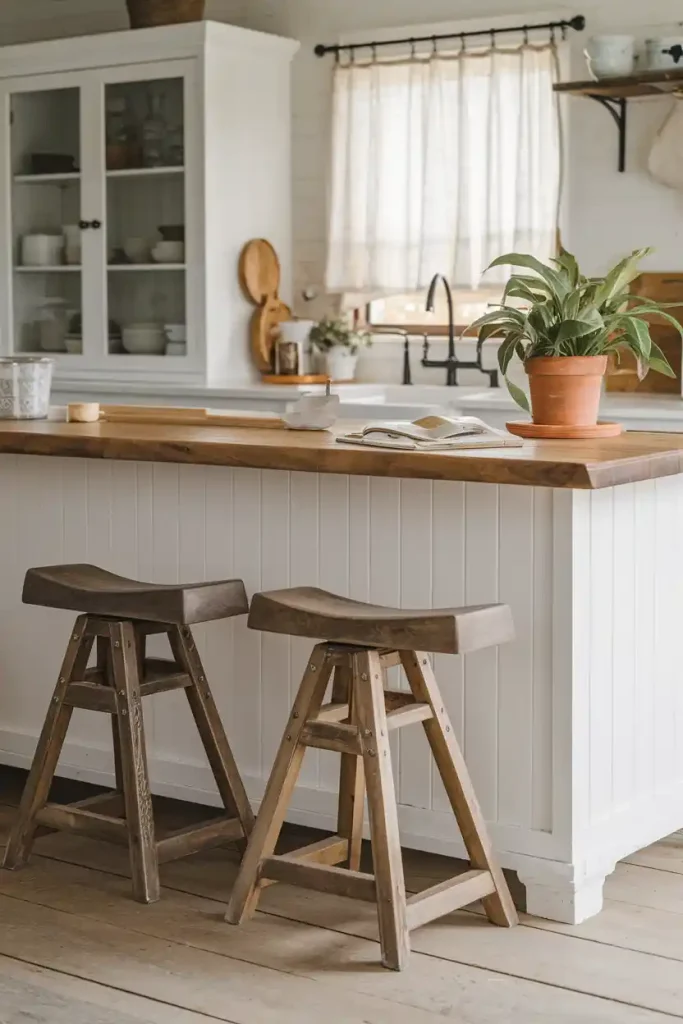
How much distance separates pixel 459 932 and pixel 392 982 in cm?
25

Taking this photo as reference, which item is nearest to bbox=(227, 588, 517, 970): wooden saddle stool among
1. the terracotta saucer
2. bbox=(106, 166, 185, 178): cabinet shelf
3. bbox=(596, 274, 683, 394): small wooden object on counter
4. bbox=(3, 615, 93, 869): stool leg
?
bbox=(3, 615, 93, 869): stool leg

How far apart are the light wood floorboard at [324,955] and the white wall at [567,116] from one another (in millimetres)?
2576

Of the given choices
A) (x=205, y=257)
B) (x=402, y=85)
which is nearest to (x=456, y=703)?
(x=205, y=257)

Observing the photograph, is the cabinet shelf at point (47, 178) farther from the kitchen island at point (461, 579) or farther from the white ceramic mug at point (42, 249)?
the kitchen island at point (461, 579)

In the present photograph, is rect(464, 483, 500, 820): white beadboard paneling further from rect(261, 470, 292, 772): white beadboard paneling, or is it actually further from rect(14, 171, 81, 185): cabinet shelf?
rect(14, 171, 81, 185): cabinet shelf

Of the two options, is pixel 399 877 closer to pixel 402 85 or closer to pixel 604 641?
pixel 604 641

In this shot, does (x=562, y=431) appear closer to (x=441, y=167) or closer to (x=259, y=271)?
(x=441, y=167)

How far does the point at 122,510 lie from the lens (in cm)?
336

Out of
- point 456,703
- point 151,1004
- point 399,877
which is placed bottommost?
point 151,1004

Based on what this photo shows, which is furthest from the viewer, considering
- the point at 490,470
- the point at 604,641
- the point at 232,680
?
the point at 232,680

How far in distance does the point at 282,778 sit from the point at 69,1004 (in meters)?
0.52

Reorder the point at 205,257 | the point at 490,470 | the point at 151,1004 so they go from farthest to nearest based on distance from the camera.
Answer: the point at 205,257, the point at 490,470, the point at 151,1004

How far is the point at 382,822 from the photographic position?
2.54 m

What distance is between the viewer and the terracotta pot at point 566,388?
9.94ft
